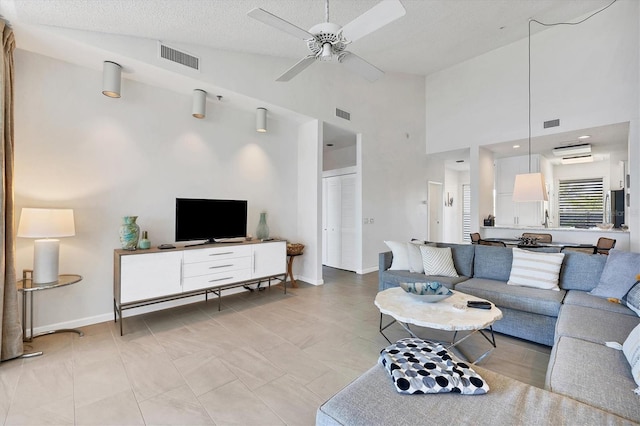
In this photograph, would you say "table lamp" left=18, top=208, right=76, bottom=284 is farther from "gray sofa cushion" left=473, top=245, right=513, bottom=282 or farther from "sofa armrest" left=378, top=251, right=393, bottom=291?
"gray sofa cushion" left=473, top=245, right=513, bottom=282

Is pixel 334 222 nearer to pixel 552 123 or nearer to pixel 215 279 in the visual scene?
pixel 215 279

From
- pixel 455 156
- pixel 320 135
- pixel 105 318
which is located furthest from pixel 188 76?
pixel 455 156

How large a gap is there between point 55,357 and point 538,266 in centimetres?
464

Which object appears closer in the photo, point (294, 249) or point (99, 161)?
point (99, 161)

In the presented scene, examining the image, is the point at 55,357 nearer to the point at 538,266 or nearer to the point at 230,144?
the point at 230,144

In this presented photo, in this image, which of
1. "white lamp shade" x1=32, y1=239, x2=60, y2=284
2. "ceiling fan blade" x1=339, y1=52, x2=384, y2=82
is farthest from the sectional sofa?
"white lamp shade" x1=32, y1=239, x2=60, y2=284

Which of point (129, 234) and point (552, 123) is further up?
point (552, 123)

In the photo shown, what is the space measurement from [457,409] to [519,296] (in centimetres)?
214

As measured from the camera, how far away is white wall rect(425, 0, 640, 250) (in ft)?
15.4

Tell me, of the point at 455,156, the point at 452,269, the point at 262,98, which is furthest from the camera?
the point at 455,156

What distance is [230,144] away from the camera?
436 centimetres

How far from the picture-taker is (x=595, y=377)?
1.45m

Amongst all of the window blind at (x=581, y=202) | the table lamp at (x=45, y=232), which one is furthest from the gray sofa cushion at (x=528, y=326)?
the window blind at (x=581, y=202)

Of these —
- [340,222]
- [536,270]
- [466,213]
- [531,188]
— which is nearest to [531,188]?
[531,188]
